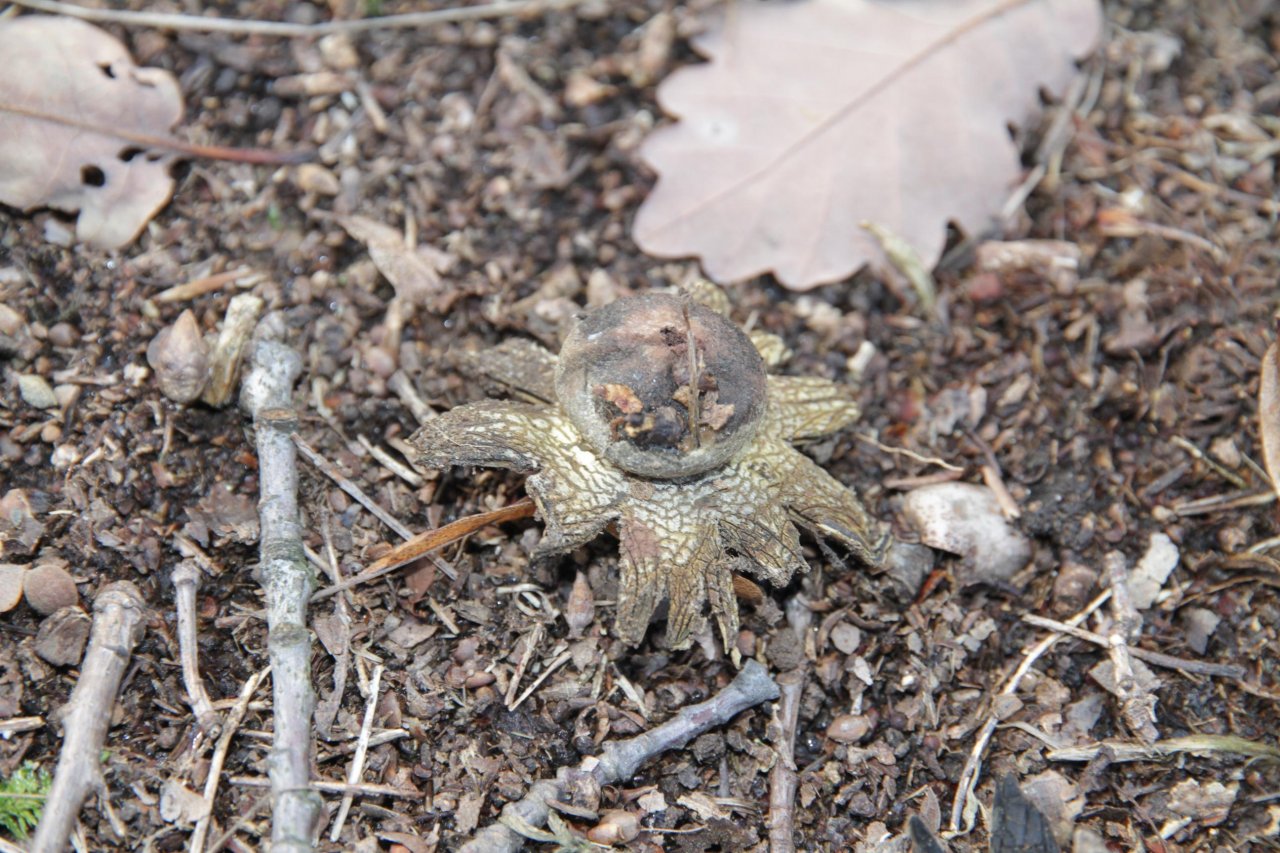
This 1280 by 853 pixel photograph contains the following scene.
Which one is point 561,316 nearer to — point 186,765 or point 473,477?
point 473,477

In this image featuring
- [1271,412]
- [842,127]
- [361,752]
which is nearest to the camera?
[361,752]

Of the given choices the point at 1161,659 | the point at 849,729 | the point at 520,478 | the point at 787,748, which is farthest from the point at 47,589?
the point at 1161,659

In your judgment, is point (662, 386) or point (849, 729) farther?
point (849, 729)

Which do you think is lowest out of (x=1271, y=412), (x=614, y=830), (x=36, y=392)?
(x=614, y=830)

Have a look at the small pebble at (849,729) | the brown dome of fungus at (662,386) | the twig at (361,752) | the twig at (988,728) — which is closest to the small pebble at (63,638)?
the twig at (361,752)

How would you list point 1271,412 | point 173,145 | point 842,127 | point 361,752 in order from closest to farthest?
point 361,752 → point 1271,412 → point 173,145 → point 842,127

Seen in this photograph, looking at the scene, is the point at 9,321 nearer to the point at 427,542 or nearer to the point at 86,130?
the point at 86,130

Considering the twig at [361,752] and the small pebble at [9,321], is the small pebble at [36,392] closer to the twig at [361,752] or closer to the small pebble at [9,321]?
the small pebble at [9,321]

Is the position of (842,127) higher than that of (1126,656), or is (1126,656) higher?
(842,127)
